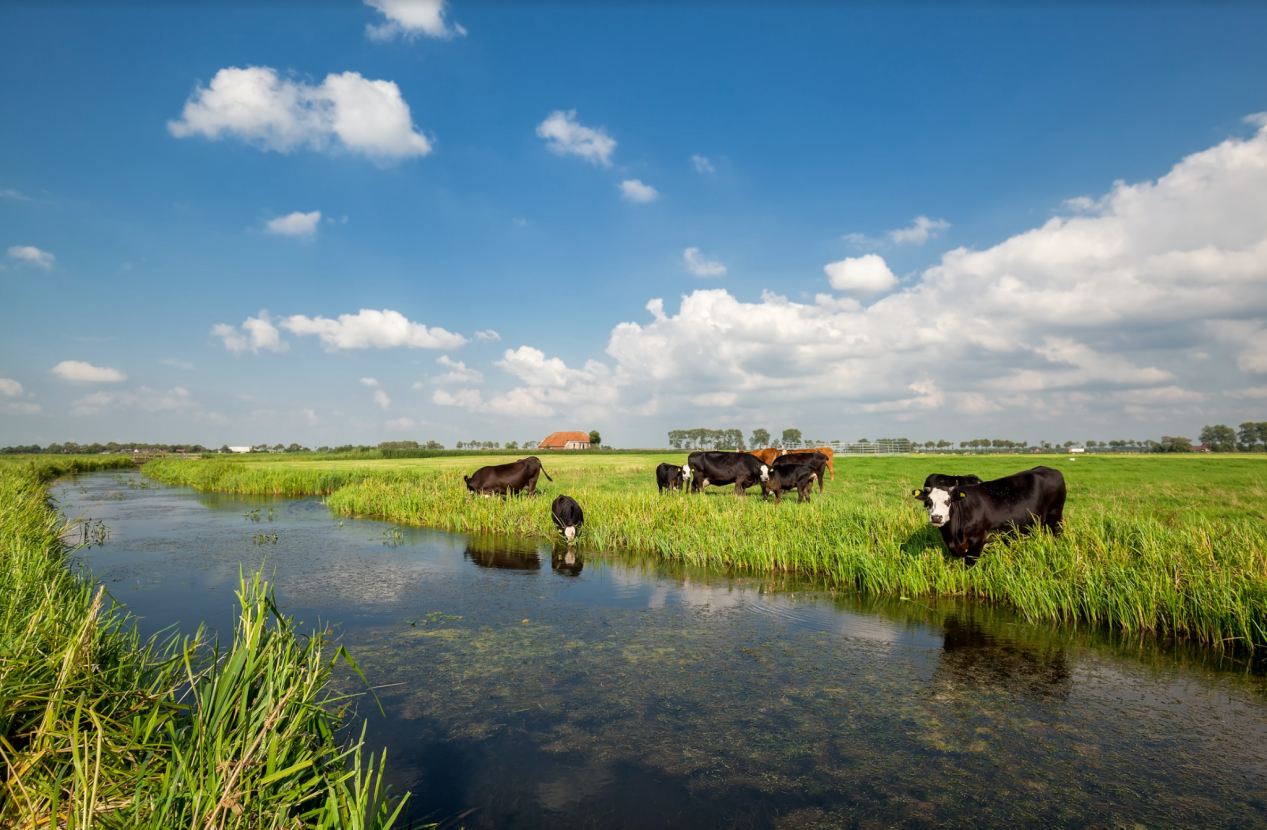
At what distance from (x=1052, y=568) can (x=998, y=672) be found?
119 inches

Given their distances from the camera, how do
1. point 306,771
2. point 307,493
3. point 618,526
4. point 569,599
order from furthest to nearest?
point 307,493 < point 618,526 < point 569,599 < point 306,771

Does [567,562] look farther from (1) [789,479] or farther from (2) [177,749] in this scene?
(2) [177,749]

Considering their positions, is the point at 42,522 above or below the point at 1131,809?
above

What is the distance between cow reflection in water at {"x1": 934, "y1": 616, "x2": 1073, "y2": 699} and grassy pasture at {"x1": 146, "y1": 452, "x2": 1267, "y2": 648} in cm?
132

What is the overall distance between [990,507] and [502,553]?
9264mm

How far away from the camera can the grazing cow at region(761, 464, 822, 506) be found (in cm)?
1680

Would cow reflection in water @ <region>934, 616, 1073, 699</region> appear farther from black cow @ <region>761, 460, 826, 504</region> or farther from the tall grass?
black cow @ <region>761, 460, 826, 504</region>

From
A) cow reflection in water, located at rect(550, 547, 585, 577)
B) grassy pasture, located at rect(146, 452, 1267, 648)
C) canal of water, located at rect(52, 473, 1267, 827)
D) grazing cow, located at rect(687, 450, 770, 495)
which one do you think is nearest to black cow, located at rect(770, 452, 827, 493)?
grazing cow, located at rect(687, 450, 770, 495)

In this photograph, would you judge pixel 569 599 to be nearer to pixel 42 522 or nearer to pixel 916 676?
pixel 916 676

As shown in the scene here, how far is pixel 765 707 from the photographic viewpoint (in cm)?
527

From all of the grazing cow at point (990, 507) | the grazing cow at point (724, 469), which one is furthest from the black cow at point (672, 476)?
the grazing cow at point (990, 507)

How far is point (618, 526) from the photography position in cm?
1337

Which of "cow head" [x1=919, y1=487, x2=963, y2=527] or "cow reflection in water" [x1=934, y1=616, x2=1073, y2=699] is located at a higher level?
"cow head" [x1=919, y1=487, x2=963, y2=527]

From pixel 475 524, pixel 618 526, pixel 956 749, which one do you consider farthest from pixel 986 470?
pixel 956 749
